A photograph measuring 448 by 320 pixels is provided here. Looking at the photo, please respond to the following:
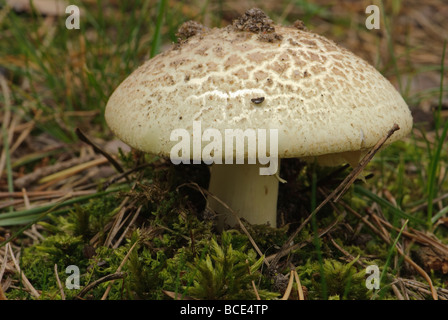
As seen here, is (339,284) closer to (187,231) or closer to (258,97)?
(187,231)

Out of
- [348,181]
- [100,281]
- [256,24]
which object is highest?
[256,24]

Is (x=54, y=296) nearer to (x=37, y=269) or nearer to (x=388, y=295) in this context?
(x=37, y=269)

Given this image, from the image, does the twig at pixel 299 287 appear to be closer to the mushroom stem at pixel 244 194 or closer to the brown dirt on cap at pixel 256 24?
the mushroom stem at pixel 244 194

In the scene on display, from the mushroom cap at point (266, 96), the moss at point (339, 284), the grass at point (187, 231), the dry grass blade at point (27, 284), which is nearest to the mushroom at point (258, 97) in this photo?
the mushroom cap at point (266, 96)

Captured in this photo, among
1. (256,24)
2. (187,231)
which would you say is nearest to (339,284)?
(187,231)

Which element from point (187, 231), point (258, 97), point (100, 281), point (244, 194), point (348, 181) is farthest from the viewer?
point (244, 194)
